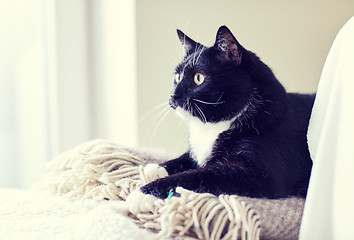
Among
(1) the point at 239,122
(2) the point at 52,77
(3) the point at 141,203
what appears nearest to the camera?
(3) the point at 141,203

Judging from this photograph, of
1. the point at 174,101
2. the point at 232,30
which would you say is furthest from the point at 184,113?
the point at 232,30

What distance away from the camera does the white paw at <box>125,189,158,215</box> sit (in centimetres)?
67

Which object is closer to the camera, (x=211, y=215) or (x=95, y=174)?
(x=211, y=215)

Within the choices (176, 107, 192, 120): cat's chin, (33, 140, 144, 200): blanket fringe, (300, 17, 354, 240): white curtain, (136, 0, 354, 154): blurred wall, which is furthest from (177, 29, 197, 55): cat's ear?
(136, 0, 354, 154): blurred wall

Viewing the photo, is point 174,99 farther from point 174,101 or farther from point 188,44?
point 188,44

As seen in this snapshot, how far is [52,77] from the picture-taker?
5.55 ft

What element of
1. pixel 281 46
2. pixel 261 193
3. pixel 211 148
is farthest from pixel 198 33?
pixel 261 193

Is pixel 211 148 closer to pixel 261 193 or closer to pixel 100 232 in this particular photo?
pixel 261 193

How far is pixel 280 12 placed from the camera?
5.90ft

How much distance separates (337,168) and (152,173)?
15.5 inches

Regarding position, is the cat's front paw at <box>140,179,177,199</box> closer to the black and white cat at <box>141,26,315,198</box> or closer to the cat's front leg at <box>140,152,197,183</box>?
the black and white cat at <box>141,26,315,198</box>

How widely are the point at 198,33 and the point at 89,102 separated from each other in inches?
23.1

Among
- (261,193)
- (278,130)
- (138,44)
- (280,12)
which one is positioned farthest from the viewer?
(280,12)

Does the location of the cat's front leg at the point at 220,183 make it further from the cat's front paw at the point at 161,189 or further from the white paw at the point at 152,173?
the white paw at the point at 152,173
